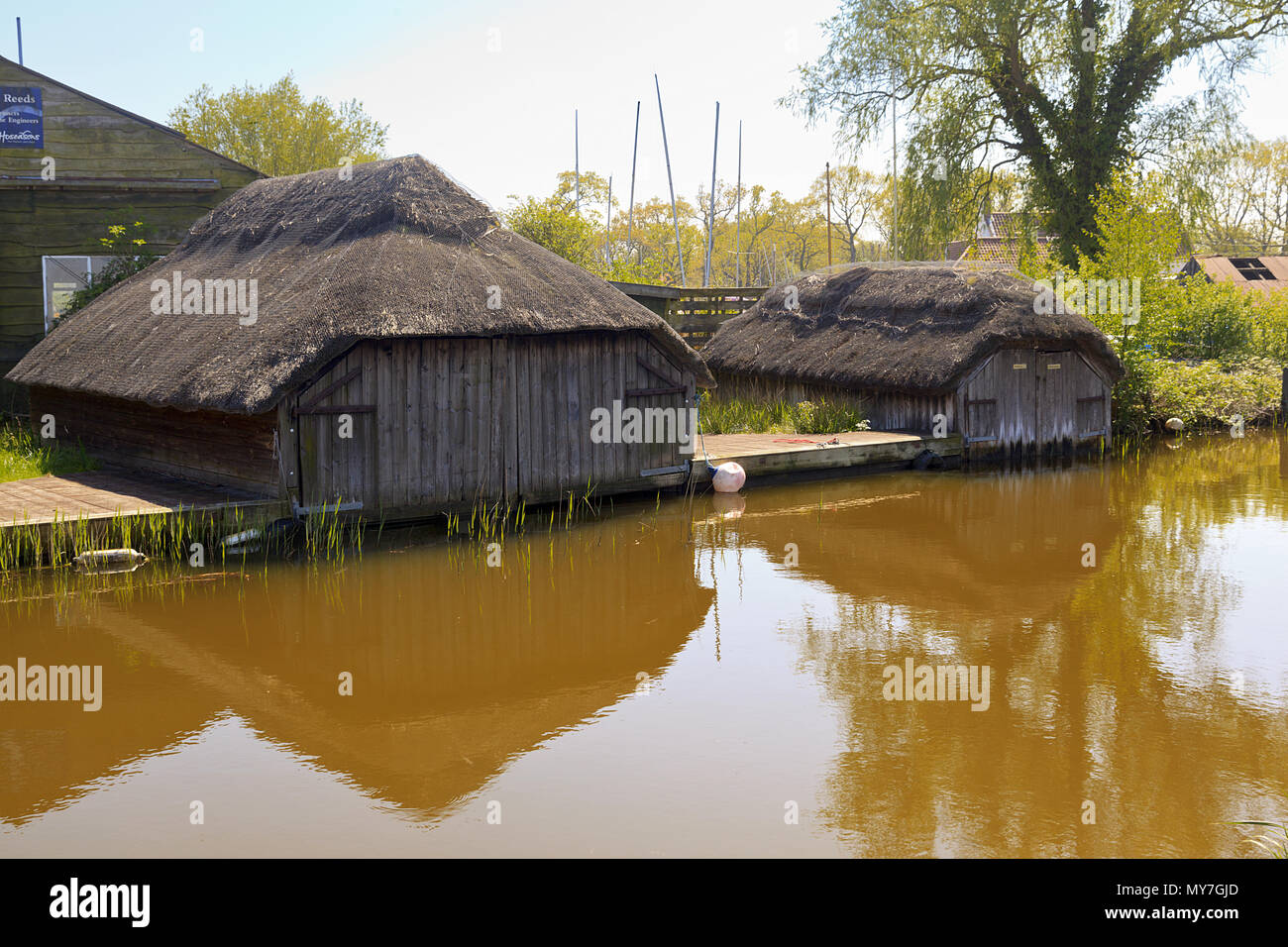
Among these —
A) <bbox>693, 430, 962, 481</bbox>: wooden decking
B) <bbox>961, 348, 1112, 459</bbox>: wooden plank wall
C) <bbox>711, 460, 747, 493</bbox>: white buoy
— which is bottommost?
<bbox>711, 460, 747, 493</bbox>: white buoy

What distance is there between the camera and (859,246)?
276 feet

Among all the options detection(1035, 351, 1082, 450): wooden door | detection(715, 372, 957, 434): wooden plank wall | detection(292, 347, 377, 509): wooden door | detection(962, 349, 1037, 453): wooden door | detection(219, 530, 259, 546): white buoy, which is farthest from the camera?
detection(1035, 351, 1082, 450): wooden door

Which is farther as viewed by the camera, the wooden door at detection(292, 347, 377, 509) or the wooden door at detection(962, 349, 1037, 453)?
the wooden door at detection(962, 349, 1037, 453)

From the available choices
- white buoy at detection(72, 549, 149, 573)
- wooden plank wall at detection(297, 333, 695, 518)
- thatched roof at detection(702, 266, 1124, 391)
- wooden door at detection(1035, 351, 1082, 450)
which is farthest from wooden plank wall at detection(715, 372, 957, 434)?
white buoy at detection(72, 549, 149, 573)

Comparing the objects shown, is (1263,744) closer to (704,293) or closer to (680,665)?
(680,665)

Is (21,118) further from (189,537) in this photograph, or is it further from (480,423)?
(189,537)

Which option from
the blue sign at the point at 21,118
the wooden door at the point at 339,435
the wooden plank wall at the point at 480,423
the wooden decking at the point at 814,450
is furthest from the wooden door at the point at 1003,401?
the blue sign at the point at 21,118

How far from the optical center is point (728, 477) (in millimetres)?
16688

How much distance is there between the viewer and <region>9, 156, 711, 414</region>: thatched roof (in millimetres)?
12977

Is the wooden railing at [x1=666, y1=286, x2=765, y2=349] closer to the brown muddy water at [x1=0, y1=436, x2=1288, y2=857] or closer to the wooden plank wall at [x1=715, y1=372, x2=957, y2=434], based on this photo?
the wooden plank wall at [x1=715, y1=372, x2=957, y2=434]

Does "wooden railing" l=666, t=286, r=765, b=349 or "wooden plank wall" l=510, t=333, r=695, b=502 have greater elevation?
"wooden railing" l=666, t=286, r=765, b=349

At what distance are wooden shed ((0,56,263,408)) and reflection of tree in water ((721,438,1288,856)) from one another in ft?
38.0

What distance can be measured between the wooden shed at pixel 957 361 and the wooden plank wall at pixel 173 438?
36.5 ft
